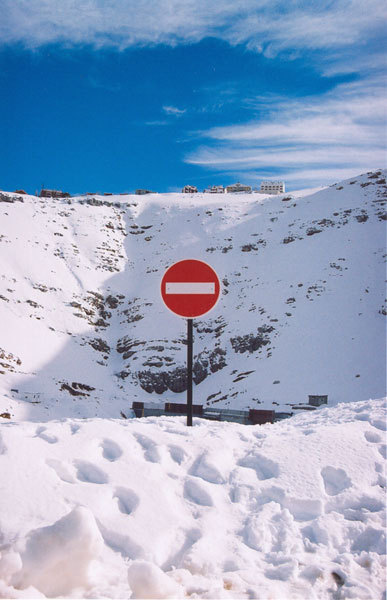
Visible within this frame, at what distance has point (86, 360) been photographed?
23625 millimetres

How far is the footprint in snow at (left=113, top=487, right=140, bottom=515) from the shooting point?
3.20 metres

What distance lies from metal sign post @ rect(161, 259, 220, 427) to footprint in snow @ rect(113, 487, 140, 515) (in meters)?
2.31

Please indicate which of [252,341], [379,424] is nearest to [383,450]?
[379,424]

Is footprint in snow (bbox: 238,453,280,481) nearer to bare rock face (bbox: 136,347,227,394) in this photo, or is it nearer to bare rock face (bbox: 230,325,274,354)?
bare rock face (bbox: 136,347,227,394)

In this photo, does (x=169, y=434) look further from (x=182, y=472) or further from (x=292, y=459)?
(x=292, y=459)

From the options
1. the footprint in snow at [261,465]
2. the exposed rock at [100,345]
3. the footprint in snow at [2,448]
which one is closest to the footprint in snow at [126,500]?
the footprint in snow at [2,448]

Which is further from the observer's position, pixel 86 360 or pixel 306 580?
pixel 86 360

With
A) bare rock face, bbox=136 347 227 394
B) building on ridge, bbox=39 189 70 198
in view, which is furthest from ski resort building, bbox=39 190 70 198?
bare rock face, bbox=136 347 227 394

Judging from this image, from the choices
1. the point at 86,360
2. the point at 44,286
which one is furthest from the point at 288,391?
the point at 44,286

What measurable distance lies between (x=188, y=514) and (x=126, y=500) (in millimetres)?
505

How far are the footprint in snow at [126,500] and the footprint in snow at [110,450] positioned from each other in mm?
568

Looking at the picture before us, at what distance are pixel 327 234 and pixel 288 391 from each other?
19041 millimetres

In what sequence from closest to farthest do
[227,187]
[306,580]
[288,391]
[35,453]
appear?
[306,580], [35,453], [288,391], [227,187]

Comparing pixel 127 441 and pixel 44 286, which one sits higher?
pixel 44 286
